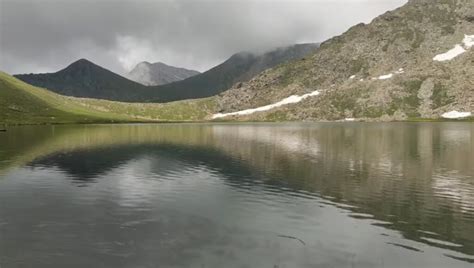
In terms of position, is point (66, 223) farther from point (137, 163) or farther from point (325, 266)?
point (137, 163)

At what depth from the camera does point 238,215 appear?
116ft

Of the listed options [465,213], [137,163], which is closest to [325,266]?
[465,213]

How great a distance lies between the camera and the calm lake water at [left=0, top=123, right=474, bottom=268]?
25.0 m

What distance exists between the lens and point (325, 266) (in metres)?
23.4

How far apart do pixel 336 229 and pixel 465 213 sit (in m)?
13.0

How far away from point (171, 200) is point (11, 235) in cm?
1535

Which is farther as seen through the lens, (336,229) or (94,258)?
(336,229)

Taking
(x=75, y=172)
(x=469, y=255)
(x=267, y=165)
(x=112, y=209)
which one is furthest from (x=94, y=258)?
(x=267, y=165)

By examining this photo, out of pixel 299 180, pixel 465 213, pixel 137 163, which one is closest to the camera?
pixel 465 213

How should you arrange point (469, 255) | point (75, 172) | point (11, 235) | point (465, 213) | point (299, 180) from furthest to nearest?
point (75, 172)
point (299, 180)
point (465, 213)
point (11, 235)
point (469, 255)

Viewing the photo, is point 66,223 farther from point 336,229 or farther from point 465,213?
point 465,213

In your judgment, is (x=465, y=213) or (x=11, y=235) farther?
(x=465, y=213)

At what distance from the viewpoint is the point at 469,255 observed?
25.4 metres

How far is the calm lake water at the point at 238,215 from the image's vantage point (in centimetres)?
2503
